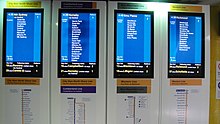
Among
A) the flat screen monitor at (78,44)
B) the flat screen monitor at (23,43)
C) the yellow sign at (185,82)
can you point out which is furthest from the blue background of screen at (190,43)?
the flat screen monitor at (23,43)

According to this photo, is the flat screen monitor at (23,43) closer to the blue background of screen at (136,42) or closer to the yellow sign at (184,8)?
the blue background of screen at (136,42)

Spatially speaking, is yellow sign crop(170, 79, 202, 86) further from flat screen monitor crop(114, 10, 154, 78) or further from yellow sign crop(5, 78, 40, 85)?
yellow sign crop(5, 78, 40, 85)

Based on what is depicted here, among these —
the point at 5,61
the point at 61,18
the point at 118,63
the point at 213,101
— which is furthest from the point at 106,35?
the point at 213,101

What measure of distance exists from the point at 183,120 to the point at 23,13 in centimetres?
143

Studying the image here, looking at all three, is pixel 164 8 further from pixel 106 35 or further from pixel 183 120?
pixel 183 120

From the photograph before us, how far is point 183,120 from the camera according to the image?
213 centimetres

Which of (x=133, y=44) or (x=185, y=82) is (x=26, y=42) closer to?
(x=133, y=44)

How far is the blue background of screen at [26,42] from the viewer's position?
2016 mm

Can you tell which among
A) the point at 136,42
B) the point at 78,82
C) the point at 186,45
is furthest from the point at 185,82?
the point at 78,82

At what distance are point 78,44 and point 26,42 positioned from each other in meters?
0.37

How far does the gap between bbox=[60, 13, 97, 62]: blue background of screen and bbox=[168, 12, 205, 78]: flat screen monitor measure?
577 mm

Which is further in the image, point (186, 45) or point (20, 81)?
point (186, 45)

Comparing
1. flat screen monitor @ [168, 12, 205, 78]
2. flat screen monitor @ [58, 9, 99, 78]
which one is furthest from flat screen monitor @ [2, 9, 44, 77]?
flat screen monitor @ [168, 12, 205, 78]

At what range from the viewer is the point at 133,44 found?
2076 millimetres
